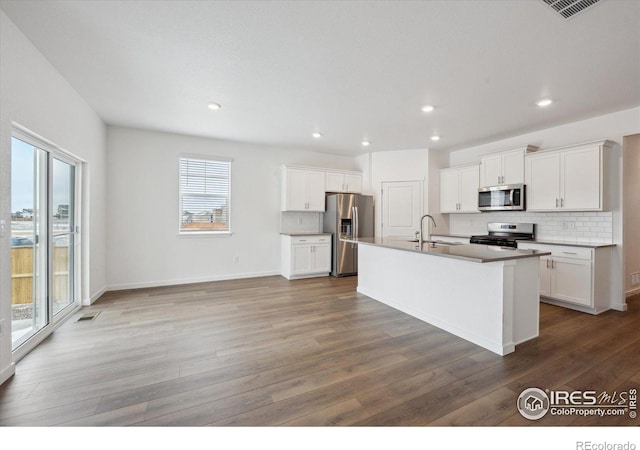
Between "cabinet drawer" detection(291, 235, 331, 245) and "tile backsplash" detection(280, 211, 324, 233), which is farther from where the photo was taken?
"tile backsplash" detection(280, 211, 324, 233)

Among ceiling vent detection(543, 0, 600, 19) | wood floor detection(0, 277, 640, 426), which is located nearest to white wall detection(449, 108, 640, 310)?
wood floor detection(0, 277, 640, 426)

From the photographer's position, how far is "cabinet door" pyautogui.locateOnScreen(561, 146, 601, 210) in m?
3.77

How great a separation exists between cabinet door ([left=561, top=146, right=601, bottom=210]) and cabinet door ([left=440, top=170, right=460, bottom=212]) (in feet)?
5.78

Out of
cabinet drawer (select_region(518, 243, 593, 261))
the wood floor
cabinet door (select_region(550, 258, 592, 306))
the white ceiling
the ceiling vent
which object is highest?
the white ceiling

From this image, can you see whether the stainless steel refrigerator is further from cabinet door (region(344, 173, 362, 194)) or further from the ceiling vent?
the ceiling vent

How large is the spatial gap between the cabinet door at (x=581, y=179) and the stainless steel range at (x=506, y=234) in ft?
2.41

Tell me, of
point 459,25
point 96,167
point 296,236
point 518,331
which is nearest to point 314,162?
point 296,236

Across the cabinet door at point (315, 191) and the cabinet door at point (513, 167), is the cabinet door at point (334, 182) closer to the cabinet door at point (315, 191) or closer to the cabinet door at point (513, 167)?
the cabinet door at point (315, 191)

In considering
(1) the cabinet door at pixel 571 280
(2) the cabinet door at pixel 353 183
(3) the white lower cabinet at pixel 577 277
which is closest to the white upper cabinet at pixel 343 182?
(2) the cabinet door at pixel 353 183

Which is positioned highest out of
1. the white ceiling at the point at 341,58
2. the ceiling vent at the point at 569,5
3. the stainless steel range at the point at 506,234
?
the white ceiling at the point at 341,58

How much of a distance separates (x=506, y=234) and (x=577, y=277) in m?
1.35

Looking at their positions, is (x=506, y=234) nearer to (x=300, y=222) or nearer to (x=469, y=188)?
(x=469, y=188)

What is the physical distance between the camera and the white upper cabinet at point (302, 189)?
5668 mm
